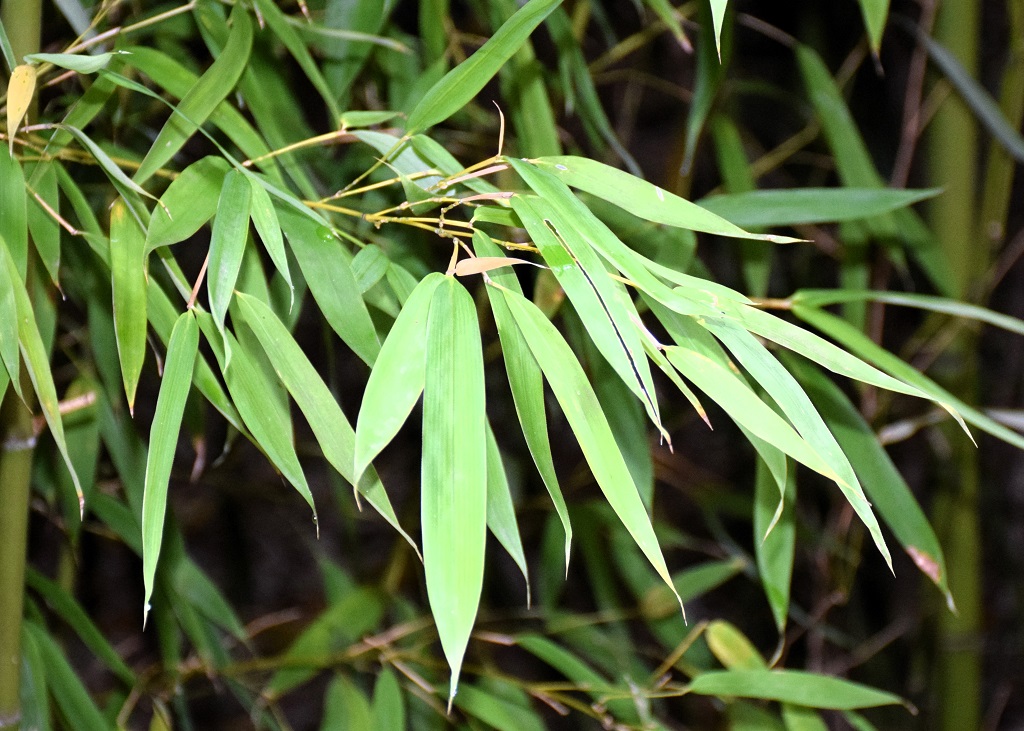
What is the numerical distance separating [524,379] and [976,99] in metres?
0.51

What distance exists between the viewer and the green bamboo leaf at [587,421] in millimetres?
319

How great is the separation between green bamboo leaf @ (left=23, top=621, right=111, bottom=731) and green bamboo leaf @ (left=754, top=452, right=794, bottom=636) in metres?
0.44

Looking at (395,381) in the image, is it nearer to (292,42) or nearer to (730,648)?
(292,42)

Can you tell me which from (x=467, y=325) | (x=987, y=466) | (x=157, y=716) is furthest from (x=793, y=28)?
(x=157, y=716)

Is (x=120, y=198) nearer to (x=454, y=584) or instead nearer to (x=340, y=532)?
(x=454, y=584)

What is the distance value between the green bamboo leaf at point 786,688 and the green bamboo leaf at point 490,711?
127mm

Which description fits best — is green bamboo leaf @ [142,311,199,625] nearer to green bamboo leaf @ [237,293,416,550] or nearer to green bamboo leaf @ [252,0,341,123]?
green bamboo leaf @ [237,293,416,550]

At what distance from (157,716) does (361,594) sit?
21 cm

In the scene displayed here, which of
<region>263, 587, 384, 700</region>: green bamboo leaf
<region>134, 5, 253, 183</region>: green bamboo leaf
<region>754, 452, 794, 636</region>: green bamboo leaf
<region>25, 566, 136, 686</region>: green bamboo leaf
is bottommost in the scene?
<region>263, 587, 384, 700</region>: green bamboo leaf

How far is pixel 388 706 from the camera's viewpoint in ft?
1.83

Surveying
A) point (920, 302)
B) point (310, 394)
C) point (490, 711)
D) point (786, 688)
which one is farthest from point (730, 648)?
point (310, 394)

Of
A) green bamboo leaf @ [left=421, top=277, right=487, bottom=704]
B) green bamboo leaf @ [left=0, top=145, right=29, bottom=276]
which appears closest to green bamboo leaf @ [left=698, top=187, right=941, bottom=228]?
green bamboo leaf @ [left=421, top=277, right=487, bottom=704]

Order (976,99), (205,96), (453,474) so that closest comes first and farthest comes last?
(453,474)
(205,96)
(976,99)

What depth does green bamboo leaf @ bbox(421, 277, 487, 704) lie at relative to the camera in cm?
29
